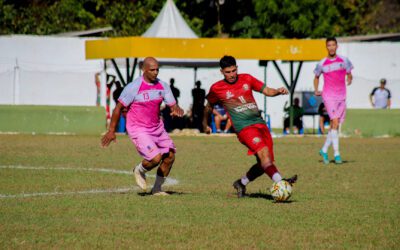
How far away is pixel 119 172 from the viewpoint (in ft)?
53.8

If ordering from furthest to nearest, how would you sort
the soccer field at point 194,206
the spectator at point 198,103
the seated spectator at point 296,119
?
the seated spectator at point 296,119 → the spectator at point 198,103 → the soccer field at point 194,206

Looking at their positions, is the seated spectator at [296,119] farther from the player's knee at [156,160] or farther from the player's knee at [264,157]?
the player's knee at [264,157]

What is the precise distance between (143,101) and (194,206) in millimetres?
1757

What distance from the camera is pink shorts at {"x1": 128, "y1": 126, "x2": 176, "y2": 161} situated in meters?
12.4

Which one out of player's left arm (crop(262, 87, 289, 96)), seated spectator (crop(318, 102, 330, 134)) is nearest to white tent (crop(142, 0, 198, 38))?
seated spectator (crop(318, 102, 330, 134))

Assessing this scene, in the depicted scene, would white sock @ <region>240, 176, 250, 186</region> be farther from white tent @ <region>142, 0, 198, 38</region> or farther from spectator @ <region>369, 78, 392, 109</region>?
white tent @ <region>142, 0, 198, 38</region>

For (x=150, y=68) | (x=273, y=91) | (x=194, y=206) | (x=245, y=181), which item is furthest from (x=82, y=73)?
(x=194, y=206)

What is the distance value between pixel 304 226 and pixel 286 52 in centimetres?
2219

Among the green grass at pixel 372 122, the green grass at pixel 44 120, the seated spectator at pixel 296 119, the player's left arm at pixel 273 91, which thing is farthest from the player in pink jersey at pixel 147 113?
the seated spectator at pixel 296 119

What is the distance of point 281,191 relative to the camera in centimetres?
1148

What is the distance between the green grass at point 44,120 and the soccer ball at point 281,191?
1968cm

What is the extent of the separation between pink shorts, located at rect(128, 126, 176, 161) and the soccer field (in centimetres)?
57

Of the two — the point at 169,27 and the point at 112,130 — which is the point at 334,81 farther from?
the point at 169,27

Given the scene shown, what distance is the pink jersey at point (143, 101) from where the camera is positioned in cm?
1230
